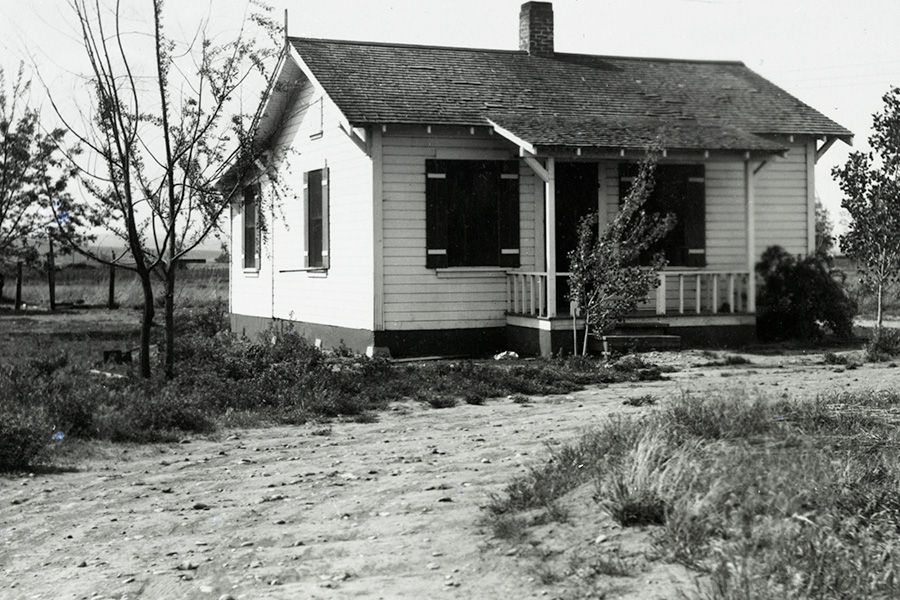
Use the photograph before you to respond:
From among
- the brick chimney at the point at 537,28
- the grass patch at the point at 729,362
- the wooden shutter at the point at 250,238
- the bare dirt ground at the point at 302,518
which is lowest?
the bare dirt ground at the point at 302,518

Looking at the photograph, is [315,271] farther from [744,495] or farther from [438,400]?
[744,495]

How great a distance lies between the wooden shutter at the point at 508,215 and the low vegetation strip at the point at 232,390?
2330 millimetres

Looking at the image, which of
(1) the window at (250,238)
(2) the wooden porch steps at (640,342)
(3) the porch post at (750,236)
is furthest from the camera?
(1) the window at (250,238)

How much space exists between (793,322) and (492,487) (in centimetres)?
1199

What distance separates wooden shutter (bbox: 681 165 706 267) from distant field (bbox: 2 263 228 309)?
15.3m

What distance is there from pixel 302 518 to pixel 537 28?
15619mm

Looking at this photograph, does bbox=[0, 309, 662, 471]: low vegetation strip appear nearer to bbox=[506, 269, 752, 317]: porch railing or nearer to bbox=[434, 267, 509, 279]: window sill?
bbox=[506, 269, 752, 317]: porch railing

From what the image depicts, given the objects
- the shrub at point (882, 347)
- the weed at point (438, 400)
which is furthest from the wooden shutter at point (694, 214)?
the weed at point (438, 400)

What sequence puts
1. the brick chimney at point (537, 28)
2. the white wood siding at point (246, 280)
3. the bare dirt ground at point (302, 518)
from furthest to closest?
the white wood siding at point (246, 280) → the brick chimney at point (537, 28) → the bare dirt ground at point (302, 518)

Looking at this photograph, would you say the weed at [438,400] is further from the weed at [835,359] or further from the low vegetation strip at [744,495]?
the weed at [835,359]

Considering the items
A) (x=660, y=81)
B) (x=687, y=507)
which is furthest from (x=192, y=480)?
(x=660, y=81)

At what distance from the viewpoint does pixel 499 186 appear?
17953mm

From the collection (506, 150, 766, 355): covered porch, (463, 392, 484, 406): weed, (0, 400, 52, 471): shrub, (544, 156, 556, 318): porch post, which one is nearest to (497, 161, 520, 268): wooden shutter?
(506, 150, 766, 355): covered porch

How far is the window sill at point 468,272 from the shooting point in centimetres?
1777
